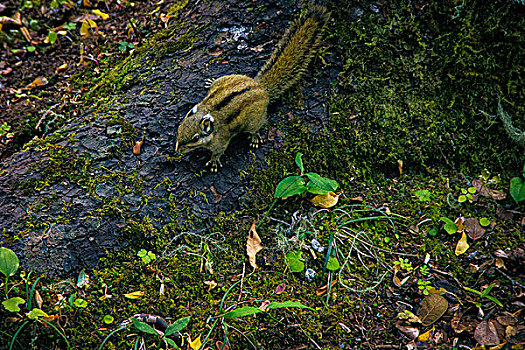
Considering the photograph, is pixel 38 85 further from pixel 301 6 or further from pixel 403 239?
pixel 403 239

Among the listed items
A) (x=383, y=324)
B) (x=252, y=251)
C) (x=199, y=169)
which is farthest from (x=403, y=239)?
(x=199, y=169)

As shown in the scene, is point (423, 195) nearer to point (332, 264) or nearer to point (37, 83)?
point (332, 264)

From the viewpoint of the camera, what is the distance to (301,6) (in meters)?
3.42

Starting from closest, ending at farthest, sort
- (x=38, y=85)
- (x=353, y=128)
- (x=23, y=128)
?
(x=353, y=128) < (x=23, y=128) < (x=38, y=85)

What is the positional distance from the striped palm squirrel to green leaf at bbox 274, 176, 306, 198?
0.49m

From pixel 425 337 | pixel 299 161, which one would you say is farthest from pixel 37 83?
pixel 425 337

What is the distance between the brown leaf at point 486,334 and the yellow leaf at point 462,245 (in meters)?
0.52

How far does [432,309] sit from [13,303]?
272 centimetres

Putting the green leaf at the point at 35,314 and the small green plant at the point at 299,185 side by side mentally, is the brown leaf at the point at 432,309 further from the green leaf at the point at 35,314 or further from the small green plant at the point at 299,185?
the green leaf at the point at 35,314

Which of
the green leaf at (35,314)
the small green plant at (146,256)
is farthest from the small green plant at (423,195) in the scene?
the green leaf at (35,314)

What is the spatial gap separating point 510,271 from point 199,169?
7.89ft

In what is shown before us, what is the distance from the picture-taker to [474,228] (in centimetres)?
302

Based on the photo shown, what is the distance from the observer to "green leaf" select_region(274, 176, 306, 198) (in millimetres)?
2949

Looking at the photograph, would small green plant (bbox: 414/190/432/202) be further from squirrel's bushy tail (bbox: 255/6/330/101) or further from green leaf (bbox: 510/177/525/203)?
squirrel's bushy tail (bbox: 255/6/330/101)
